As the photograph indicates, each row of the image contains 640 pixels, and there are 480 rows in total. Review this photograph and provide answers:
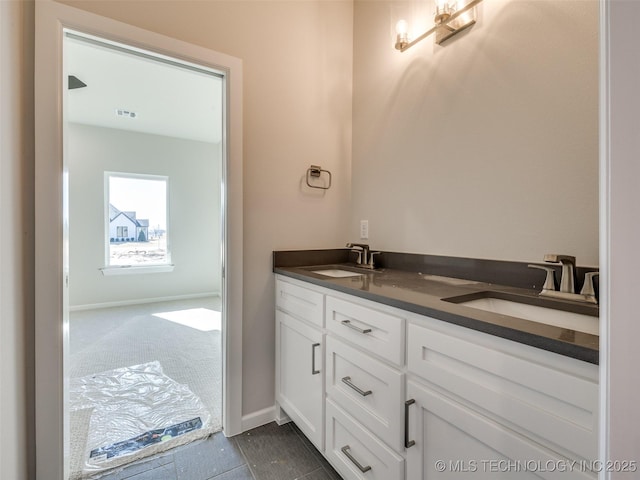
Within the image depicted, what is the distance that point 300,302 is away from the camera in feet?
4.95

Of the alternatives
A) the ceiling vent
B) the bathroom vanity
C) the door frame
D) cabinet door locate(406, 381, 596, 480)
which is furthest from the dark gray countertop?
the ceiling vent

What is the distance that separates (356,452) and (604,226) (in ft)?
3.83

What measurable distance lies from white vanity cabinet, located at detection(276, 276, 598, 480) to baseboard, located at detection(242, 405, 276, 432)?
0.33m

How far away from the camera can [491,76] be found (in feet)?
4.16

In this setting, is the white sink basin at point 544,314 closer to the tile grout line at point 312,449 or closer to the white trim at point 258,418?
the tile grout line at point 312,449

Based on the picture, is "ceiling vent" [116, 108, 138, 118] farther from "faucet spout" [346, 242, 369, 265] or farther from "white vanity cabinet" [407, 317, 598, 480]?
"white vanity cabinet" [407, 317, 598, 480]

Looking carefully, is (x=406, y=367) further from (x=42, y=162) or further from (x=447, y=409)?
(x=42, y=162)

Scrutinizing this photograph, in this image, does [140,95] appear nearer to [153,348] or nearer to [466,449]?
[153,348]

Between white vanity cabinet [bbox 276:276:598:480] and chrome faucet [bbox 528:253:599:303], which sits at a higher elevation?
chrome faucet [bbox 528:253:599:303]

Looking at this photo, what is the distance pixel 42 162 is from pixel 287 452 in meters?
1.72

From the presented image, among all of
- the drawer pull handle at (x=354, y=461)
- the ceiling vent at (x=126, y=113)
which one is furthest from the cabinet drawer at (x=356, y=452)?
the ceiling vent at (x=126, y=113)

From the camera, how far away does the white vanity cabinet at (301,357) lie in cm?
135

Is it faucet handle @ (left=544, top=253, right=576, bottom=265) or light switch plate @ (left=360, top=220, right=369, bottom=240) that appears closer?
faucet handle @ (left=544, top=253, right=576, bottom=265)

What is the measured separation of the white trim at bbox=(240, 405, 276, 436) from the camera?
166 cm
